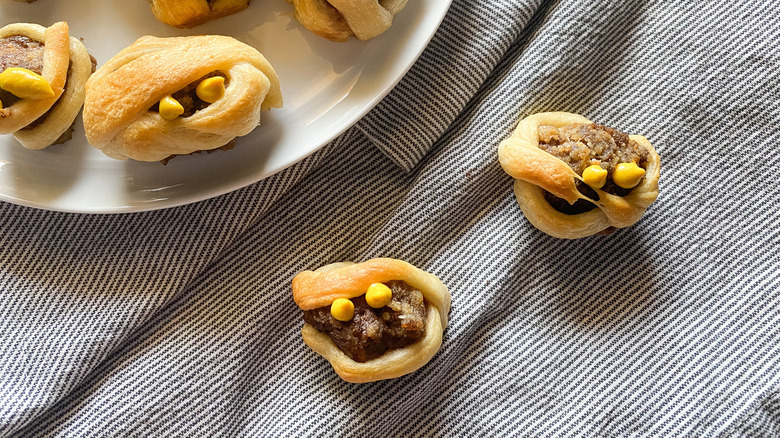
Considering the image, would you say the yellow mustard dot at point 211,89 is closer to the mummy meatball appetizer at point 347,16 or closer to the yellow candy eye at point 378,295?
the mummy meatball appetizer at point 347,16

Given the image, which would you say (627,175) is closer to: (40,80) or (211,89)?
(211,89)

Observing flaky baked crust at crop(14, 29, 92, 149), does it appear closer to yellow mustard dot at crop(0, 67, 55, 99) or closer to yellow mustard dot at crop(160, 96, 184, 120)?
yellow mustard dot at crop(0, 67, 55, 99)

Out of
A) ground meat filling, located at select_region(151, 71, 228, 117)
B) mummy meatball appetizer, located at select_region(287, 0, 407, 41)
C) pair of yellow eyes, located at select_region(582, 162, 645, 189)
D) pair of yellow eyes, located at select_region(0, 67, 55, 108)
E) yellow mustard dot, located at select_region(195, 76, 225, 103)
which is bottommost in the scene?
pair of yellow eyes, located at select_region(0, 67, 55, 108)

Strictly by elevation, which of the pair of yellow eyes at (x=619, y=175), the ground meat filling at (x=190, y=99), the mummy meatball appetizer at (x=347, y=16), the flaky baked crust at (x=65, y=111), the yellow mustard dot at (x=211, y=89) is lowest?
the flaky baked crust at (x=65, y=111)

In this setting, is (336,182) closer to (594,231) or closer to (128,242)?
(128,242)

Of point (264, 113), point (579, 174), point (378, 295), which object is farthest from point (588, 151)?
point (264, 113)

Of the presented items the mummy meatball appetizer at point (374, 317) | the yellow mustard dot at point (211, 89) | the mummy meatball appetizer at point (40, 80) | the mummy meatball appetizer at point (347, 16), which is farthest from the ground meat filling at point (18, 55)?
the mummy meatball appetizer at point (374, 317)

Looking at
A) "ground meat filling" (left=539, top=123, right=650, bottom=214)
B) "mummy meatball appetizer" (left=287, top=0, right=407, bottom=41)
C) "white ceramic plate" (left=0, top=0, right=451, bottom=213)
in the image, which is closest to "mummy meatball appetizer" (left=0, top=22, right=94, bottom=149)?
Result: "white ceramic plate" (left=0, top=0, right=451, bottom=213)
